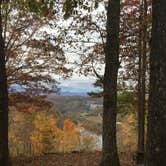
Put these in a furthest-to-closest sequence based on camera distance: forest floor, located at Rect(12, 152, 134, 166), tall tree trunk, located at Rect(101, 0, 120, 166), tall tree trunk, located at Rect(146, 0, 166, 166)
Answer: forest floor, located at Rect(12, 152, 134, 166), tall tree trunk, located at Rect(101, 0, 120, 166), tall tree trunk, located at Rect(146, 0, 166, 166)

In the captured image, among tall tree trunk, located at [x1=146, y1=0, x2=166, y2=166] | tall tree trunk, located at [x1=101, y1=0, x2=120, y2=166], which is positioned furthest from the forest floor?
tall tree trunk, located at [x1=146, y1=0, x2=166, y2=166]

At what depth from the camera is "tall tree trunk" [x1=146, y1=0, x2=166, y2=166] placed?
19.9 feet

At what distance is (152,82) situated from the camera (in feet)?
20.2

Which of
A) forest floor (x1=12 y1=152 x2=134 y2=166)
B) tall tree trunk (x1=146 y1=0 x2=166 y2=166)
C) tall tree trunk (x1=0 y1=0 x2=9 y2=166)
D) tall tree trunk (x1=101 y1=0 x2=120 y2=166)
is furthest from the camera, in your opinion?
forest floor (x1=12 y1=152 x2=134 y2=166)

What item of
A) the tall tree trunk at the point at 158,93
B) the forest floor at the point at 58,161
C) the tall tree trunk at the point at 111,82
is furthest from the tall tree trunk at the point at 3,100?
the tall tree trunk at the point at 158,93

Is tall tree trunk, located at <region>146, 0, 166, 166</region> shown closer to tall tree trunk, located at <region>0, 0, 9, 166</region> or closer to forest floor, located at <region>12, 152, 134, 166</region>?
tall tree trunk, located at <region>0, 0, 9, 166</region>

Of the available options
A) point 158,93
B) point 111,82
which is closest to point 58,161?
point 111,82

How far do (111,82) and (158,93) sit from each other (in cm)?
575

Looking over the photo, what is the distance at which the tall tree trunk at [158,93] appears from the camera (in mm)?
6051

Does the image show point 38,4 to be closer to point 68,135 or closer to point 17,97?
point 17,97

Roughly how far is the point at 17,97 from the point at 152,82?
40.8ft

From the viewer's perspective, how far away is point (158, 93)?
6086mm

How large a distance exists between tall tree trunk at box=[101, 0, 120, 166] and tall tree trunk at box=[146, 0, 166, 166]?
5.52 meters

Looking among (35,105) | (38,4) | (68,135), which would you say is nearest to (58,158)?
(35,105)
